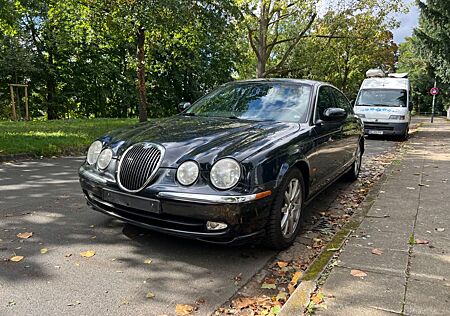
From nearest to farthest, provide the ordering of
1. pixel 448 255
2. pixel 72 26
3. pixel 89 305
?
pixel 89 305 < pixel 448 255 < pixel 72 26

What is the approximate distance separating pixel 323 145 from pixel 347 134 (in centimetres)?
135

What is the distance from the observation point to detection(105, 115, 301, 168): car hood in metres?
3.24

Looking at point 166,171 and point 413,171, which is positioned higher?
point 166,171

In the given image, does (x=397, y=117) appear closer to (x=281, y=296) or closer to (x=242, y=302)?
(x=281, y=296)

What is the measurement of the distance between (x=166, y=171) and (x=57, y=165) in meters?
5.10

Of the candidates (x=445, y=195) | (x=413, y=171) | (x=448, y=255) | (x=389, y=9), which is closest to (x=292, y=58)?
(x=389, y=9)

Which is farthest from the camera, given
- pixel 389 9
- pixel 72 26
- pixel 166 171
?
pixel 389 9

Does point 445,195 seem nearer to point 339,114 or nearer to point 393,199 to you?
point 393,199

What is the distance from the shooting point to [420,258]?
3.35 meters

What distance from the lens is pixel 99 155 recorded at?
Answer: 12.2 feet

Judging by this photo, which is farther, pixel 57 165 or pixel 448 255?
pixel 57 165

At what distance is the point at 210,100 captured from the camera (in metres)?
5.07

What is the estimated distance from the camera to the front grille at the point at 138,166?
326 centimetres

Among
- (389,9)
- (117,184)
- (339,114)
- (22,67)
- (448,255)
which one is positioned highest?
(389,9)
